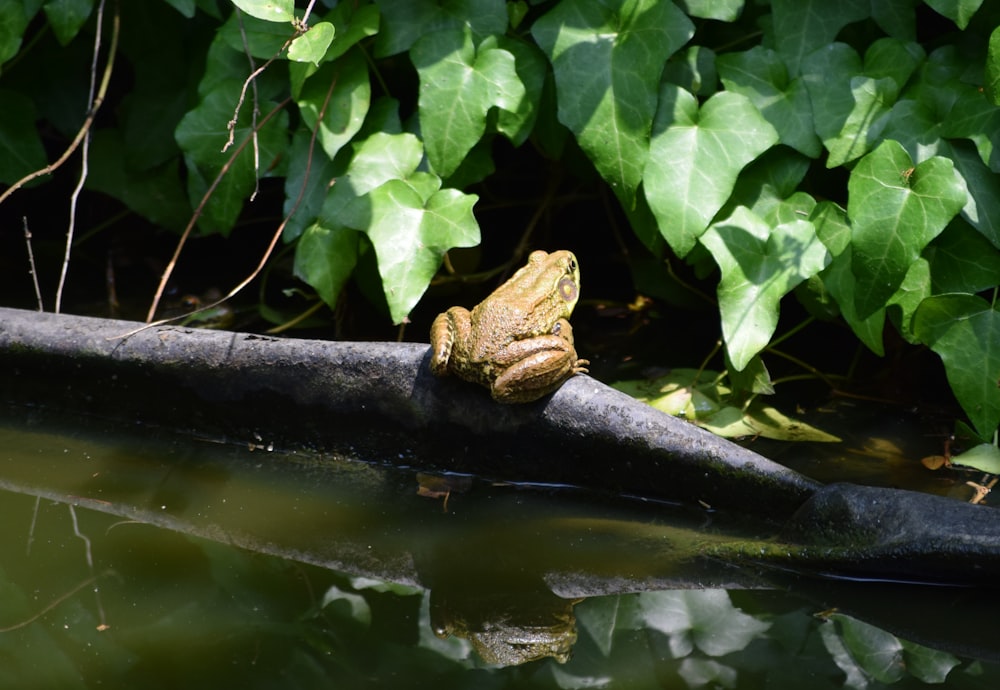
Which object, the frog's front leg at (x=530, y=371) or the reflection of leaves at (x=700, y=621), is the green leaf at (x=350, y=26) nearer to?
the frog's front leg at (x=530, y=371)

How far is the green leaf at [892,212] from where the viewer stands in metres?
Answer: 3.14

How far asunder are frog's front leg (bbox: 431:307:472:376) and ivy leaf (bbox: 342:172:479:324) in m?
0.13

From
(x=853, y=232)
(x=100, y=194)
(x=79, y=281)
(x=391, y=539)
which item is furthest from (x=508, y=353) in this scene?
(x=100, y=194)

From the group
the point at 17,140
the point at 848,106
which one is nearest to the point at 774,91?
the point at 848,106

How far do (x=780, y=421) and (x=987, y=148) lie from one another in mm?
1125

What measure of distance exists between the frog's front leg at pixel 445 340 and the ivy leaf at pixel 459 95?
60 cm

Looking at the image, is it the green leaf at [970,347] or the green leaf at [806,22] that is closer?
the green leaf at [970,347]

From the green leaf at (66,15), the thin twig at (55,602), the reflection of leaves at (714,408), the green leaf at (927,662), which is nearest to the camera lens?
the green leaf at (927,662)

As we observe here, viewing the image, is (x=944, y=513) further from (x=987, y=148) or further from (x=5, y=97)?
(x=5, y=97)

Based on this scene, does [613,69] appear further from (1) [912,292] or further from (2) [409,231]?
(1) [912,292]

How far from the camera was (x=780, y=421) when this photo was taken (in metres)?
3.62

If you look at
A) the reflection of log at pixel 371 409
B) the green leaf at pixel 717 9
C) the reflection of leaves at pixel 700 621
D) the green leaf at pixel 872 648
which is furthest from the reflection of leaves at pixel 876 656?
the green leaf at pixel 717 9

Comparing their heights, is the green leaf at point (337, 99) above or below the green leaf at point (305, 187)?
above

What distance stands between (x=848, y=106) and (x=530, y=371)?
1479 millimetres
